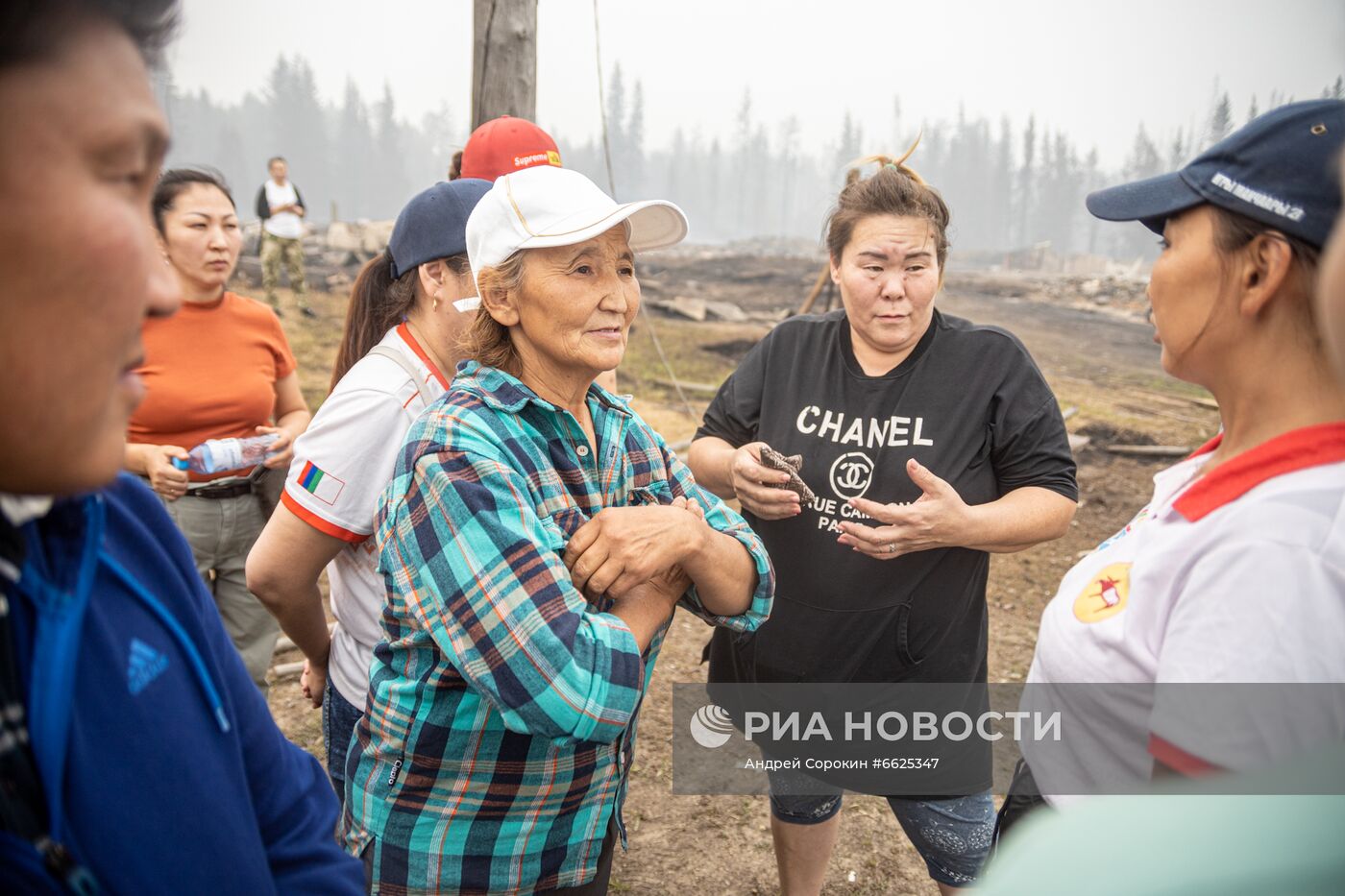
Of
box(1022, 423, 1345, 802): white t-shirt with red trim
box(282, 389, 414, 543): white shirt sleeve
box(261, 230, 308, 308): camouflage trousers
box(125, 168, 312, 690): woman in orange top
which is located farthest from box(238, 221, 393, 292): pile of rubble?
box(1022, 423, 1345, 802): white t-shirt with red trim

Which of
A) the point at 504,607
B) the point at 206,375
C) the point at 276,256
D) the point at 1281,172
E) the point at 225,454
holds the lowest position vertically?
the point at 276,256

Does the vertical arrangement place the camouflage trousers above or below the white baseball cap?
below

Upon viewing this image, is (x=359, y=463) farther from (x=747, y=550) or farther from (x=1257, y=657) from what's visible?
(x=1257, y=657)

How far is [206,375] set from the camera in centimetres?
348

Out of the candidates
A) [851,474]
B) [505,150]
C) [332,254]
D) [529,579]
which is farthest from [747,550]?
[332,254]

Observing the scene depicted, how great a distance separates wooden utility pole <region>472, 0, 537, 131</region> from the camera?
4797mm

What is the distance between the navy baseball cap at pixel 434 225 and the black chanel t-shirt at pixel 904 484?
1316 mm

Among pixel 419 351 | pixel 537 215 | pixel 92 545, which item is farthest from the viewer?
pixel 419 351

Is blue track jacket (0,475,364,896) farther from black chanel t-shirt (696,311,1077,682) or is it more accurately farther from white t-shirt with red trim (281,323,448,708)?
black chanel t-shirt (696,311,1077,682)

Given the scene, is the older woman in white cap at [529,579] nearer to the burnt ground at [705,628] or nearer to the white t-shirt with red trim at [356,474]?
the white t-shirt with red trim at [356,474]

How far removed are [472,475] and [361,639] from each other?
3.15 ft

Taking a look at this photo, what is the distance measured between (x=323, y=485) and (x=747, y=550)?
110cm

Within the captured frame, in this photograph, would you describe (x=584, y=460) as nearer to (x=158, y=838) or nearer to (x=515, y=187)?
(x=515, y=187)

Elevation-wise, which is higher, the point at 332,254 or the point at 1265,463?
the point at 1265,463
